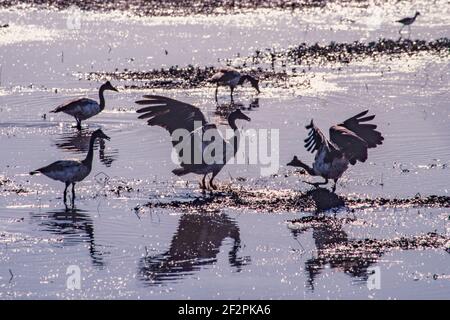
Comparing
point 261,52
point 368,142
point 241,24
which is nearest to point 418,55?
point 261,52

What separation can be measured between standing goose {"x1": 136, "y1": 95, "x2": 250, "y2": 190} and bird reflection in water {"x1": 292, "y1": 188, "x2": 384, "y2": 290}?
202 cm

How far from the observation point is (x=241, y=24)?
33.9 meters

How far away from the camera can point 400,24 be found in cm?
3328

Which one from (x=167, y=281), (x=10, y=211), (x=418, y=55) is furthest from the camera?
(x=418, y=55)

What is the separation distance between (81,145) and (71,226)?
5.22m

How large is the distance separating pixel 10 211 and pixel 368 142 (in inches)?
197

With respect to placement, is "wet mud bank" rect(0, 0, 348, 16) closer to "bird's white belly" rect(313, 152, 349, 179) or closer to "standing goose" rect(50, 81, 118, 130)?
"standing goose" rect(50, 81, 118, 130)

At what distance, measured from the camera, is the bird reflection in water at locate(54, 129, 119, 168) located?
18.8m

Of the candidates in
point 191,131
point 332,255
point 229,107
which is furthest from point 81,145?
point 332,255

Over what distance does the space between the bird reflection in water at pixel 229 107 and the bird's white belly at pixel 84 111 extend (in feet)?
Result: 7.37

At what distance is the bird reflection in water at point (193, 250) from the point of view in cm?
1330
